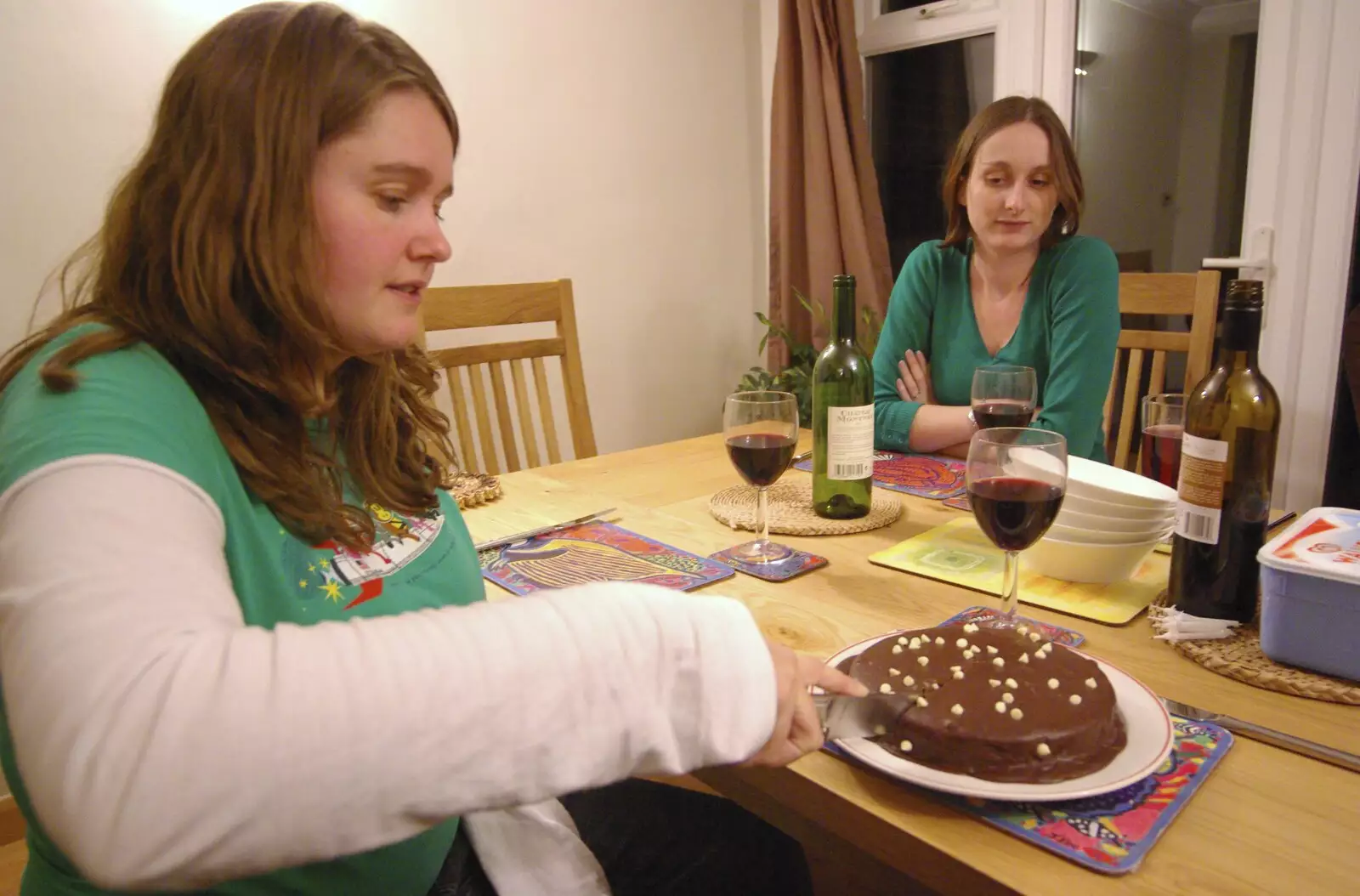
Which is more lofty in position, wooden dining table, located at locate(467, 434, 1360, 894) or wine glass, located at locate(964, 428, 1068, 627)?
wine glass, located at locate(964, 428, 1068, 627)

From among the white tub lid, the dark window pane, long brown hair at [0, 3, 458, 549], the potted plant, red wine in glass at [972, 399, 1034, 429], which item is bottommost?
the potted plant

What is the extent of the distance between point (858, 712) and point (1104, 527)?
45 cm

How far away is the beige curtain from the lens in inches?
117

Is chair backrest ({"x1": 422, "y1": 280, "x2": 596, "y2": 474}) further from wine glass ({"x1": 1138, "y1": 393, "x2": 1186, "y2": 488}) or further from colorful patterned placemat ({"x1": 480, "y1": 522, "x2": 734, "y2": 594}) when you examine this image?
wine glass ({"x1": 1138, "y1": 393, "x2": 1186, "y2": 488})

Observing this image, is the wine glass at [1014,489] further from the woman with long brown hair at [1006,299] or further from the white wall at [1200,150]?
the white wall at [1200,150]

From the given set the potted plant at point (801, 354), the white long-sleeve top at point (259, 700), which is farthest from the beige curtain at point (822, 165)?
the white long-sleeve top at point (259, 700)

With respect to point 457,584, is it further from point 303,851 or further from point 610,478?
point 610,478

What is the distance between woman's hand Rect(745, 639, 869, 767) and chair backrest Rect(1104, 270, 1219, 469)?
1537 mm

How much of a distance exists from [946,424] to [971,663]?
96 cm

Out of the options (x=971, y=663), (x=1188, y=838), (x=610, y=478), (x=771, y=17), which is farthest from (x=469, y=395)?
(x=1188, y=838)

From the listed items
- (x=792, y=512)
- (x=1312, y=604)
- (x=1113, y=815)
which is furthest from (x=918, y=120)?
(x=1113, y=815)

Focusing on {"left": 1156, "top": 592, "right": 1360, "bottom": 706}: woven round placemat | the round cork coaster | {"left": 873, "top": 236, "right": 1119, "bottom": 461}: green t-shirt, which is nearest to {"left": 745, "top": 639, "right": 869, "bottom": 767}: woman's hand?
{"left": 1156, "top": 592, "right": 1360, "bottom": 706}: woven round placemat

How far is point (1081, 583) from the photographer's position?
983 millimetres

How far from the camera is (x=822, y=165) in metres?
3.02
